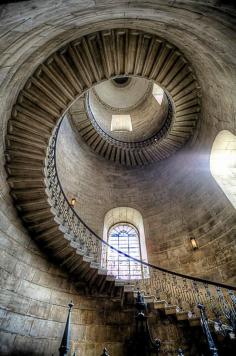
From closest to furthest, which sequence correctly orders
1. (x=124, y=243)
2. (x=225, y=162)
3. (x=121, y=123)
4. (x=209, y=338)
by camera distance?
(x=209, y=338), (x=225, y=162), (x=124, y=243), (x=121, y=123)

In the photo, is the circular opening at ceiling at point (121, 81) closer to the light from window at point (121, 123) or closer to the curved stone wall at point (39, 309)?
the light from window at point (121, 123)

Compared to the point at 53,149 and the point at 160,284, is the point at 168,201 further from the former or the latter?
the point at 53,149

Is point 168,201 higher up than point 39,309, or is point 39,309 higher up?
point 168,201

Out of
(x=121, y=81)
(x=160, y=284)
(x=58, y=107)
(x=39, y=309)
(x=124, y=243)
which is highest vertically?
(x=121, y=81)

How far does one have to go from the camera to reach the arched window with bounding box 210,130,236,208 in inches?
247

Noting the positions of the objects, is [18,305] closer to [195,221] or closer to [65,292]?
[65,292]

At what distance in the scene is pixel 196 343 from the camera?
14.8 feet

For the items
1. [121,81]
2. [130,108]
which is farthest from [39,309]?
[121,81]

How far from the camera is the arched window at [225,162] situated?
6281 mm

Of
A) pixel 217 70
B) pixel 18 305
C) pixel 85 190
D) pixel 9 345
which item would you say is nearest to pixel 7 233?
pixel 18 305

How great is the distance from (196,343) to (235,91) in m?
5.87

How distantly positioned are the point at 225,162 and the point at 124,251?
16.3ft

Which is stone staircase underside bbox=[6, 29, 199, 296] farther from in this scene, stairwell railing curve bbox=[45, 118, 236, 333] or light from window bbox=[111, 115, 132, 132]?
light from window bbox=[111, 115, 132, 132]

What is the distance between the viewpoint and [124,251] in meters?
7.67
